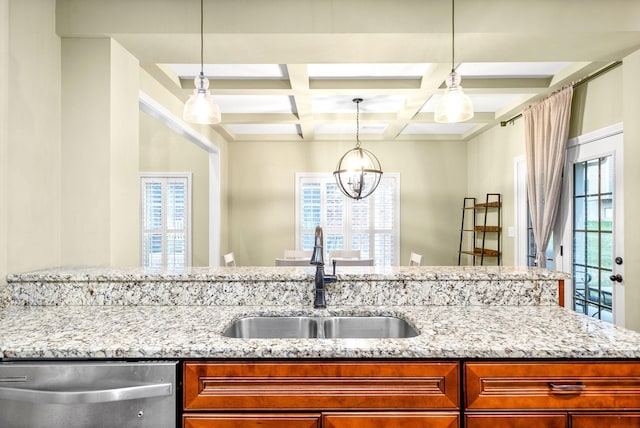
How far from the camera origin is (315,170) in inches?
229

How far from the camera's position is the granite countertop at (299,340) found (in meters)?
1.17

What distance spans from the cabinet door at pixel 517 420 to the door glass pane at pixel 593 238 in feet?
6.98

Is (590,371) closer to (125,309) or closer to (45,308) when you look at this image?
(125,309)

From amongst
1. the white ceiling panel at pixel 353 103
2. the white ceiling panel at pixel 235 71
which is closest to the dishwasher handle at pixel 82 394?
the white ceiling panel at pixel 235 71

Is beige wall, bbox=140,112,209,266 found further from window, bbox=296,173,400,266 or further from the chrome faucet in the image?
the chrome faucet

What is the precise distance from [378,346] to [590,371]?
2.08 feet

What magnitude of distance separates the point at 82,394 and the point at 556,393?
1397mm

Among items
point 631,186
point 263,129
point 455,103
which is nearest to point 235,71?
point 455,103

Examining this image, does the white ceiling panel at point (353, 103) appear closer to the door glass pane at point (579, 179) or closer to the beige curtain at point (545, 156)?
the beige curtain at point (545, 156)

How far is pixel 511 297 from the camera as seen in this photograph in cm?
171

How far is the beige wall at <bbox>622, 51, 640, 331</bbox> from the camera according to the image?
2.40 meters

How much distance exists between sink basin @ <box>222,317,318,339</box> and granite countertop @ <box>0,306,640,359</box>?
0.08 m

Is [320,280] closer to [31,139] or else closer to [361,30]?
[361,30]

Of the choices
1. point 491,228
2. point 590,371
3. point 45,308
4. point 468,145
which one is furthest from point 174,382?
point 468,145
